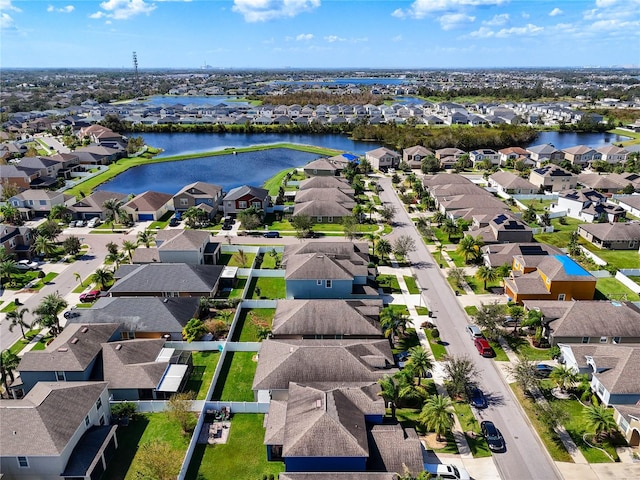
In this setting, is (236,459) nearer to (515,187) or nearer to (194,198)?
(194,198)

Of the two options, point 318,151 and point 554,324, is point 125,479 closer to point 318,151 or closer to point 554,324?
point 554,324

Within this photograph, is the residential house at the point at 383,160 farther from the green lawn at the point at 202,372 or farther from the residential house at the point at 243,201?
the green lawn at the point at 202,372

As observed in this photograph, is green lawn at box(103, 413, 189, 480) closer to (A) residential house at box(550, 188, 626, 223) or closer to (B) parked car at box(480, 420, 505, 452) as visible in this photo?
(B) parked car at box(480, 420, 505, 452)

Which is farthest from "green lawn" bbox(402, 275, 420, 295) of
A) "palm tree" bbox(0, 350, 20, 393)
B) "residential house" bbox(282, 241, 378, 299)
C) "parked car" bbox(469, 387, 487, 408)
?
"palm tree" bbox(0, 350, 20, 393)

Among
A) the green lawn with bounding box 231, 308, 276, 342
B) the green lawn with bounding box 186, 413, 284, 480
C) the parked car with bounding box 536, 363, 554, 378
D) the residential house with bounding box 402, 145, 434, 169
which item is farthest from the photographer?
the residential house with bounding box 402, 145, 434, 169

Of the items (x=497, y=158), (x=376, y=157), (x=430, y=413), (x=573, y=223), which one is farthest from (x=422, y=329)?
(x=497, y=158)
